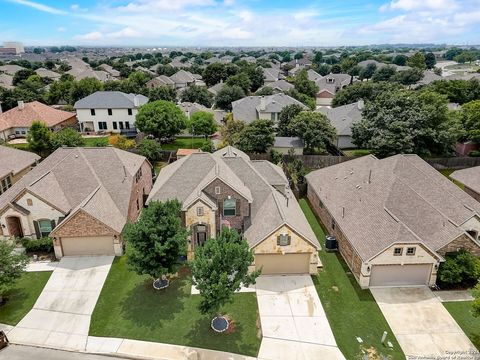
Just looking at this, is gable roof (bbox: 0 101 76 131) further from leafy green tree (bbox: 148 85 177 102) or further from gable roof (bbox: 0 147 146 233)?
gable roof (bbox: 0 147 146 233)

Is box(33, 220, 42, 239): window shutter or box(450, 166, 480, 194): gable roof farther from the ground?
box(450, 166, 480, 194): gable roof

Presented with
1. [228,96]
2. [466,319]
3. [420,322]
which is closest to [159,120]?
[228,96]

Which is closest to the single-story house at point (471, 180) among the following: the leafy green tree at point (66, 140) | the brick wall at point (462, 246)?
the brick wall at point (462, 246)

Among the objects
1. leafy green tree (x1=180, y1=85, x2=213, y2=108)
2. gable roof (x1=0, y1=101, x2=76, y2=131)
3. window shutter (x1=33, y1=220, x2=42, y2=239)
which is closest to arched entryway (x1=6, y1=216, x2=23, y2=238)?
window shutter (x1=33, y1=220, x2=42, y2=239)

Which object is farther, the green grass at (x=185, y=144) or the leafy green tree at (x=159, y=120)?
the green grass at (x=185, y=144)

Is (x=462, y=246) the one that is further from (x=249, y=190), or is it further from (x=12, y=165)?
(x=12, y=165)

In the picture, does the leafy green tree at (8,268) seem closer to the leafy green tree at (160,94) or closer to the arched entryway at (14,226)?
the arched entryway at (14,226)

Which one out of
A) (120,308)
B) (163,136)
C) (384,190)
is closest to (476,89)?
(384,190)
